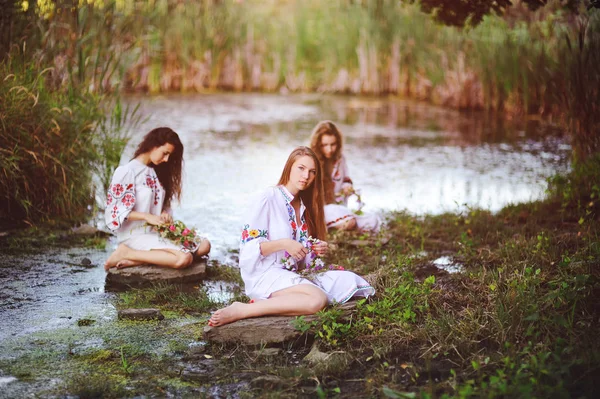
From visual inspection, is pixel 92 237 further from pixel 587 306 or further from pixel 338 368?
pixel 587 306

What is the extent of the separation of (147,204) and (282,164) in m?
4.26

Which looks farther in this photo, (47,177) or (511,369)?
(47,177)

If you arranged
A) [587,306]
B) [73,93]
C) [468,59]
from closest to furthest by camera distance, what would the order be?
[587,306] < [73,93] < [468,59]

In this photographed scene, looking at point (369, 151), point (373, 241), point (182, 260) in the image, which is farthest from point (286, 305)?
point (369, 151)

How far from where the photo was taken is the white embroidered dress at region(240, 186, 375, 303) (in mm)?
4250

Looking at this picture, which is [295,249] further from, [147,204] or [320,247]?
[147,204]

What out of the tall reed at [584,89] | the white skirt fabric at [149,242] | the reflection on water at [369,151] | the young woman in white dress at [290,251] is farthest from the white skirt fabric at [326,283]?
the tall reed at [584,89]

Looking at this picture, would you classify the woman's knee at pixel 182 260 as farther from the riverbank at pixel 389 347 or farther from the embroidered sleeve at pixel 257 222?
the embroidered sleeve at pixel 257 222

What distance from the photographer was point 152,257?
5348mm

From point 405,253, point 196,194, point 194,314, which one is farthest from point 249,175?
point 194,314

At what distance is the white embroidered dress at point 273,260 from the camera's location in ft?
13.9

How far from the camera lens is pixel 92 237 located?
20.6 feet

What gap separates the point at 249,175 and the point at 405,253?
3.44 m

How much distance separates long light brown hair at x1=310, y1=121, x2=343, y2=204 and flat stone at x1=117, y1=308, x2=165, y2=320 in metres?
2.48
